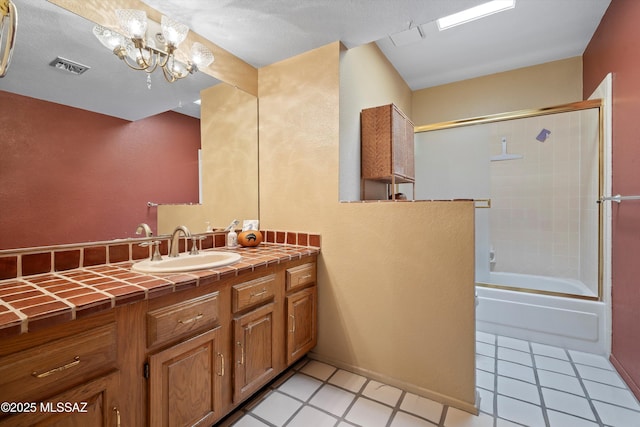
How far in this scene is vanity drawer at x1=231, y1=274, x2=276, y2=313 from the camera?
52.1 inches

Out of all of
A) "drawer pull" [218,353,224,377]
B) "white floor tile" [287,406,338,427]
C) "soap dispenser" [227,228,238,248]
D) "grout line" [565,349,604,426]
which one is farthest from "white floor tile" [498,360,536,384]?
"soap dispenser" [227,228,238,248]

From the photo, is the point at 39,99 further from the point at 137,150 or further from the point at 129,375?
the point at 129,375

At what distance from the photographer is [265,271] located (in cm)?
150

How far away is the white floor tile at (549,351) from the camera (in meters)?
1.98

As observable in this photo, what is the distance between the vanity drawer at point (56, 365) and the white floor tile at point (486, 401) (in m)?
1.75

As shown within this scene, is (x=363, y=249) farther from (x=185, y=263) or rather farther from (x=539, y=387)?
(x=539, y=387)

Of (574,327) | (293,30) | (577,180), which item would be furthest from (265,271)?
(577,180)

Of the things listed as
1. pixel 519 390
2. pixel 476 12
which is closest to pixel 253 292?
pixel 519 390

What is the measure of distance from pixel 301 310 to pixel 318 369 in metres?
0.43

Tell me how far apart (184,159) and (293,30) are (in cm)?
107

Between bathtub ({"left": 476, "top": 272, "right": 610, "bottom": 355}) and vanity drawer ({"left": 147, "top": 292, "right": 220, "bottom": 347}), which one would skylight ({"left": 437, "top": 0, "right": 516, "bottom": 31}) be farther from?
vanity drawer ({"left": 147, "top": 292, "right": 220, "bottom": 347})

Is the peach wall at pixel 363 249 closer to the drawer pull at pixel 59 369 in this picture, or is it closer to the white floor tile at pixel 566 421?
the white floor tile at pixel 566 421

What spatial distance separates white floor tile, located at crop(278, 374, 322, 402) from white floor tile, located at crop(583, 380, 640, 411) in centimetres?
160

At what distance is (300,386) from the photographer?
1.64 meters
